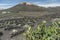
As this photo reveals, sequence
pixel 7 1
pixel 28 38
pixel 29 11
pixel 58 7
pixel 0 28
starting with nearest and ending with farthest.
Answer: pixel 28 38
pixel 0 28
pixel 29 11
pixel 58 7
pixel 7 1

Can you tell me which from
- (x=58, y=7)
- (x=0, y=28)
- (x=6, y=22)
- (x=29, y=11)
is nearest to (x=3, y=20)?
(x=6, y=22)

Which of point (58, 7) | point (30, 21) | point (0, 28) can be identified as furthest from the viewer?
point (58, 7)

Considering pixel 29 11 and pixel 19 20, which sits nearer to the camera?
pixel 19 20

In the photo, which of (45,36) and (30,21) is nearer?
(45,36)

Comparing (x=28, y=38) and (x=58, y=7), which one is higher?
(x=28, y=38)

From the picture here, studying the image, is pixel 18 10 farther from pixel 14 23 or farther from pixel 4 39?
pixel 4 39

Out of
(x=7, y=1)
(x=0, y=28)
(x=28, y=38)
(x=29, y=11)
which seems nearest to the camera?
(x=28, y=38)

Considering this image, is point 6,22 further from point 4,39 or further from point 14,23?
point 4,39

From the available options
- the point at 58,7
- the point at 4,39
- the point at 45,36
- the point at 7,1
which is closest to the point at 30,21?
the point at 4,39

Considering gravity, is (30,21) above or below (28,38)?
below
